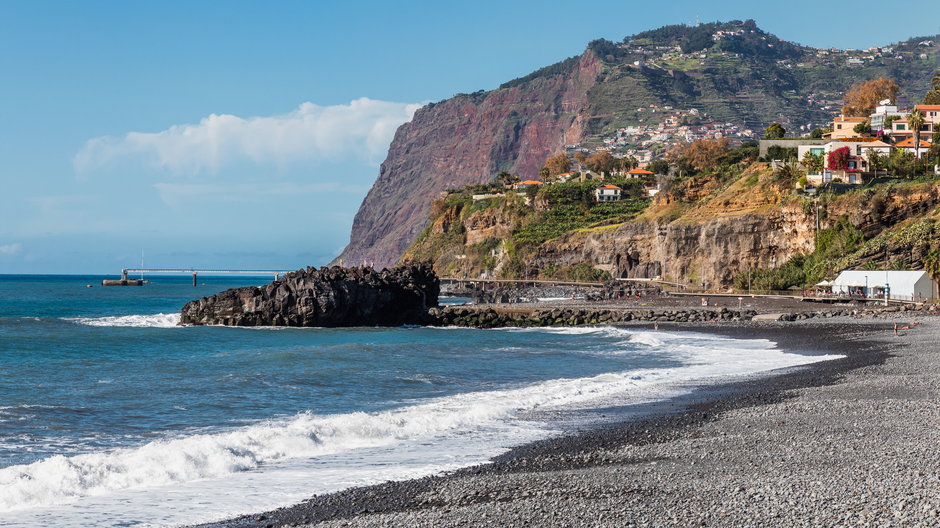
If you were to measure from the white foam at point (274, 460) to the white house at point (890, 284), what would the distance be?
3696 centimetres

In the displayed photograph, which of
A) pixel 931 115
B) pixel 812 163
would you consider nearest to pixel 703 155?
pixel 931 115

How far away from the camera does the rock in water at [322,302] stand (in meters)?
45.7

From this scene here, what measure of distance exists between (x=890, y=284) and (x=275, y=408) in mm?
44081

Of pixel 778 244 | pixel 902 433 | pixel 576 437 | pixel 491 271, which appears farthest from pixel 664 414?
pixel 491 271

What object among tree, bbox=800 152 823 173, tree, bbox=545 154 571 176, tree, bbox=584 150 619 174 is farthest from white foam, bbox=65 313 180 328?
tree, bbox=545 154 571 176

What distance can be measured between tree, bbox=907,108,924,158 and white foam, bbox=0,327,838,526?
65644 mm

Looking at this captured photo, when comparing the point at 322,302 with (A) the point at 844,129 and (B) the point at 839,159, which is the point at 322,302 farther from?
(A) the point at 844,129

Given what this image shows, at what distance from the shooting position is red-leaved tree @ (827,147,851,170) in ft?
226

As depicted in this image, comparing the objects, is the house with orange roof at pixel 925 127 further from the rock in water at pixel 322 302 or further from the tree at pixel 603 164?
the tree at pixel 603 164

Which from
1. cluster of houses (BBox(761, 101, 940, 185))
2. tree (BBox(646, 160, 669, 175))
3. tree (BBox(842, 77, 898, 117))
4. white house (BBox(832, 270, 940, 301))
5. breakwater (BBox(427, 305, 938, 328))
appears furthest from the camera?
tree (BBox(646, 160, 669, 175))

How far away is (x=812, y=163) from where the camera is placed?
7144 cm

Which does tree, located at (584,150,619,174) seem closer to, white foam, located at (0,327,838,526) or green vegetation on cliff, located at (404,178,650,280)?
green vegetation on cliff, located at (404,178,650,280)

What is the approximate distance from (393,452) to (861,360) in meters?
16.5

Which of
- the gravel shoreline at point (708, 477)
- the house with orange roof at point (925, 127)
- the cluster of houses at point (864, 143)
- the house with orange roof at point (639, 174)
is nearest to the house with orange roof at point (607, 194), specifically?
the house with orange roof at point (639, 174)
